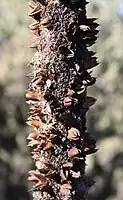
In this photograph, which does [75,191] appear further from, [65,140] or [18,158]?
[18,158]

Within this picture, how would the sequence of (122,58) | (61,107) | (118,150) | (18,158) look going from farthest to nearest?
(122,58) < (118,150) < (18,158) < (61,107)

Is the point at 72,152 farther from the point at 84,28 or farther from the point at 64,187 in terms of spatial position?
the point at 84,28

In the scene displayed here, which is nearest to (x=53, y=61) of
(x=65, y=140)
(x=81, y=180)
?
(x=65, y=140)

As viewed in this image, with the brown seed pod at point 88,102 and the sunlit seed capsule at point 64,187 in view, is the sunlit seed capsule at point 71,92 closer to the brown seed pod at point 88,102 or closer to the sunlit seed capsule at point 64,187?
the brown seed pod at point 88,102

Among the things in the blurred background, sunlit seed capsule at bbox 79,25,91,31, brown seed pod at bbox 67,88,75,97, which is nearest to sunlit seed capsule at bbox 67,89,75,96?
brown seed pod at bbox 67,88,75,97

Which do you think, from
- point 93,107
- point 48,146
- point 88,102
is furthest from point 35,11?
point 93,107

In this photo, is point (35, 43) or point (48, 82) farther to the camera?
point (35, 43)
